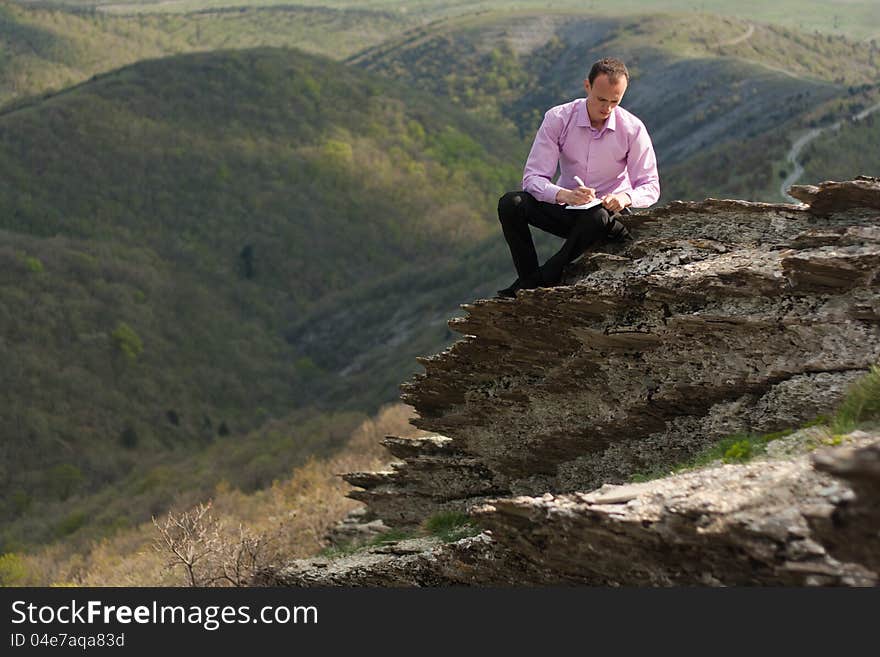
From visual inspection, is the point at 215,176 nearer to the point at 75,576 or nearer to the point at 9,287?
the point at 9,287

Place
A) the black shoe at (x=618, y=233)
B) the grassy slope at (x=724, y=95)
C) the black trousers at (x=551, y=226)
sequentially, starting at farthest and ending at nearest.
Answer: the grassy slope at (x=724, y=95), the black shoe at (x=618, y=233), the black trousers at (x=551, y=226)

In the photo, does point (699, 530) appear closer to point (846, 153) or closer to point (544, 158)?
point (544, 158)

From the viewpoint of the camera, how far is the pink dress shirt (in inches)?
385

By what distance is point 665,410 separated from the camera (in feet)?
31.8

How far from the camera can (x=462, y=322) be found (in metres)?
11.0

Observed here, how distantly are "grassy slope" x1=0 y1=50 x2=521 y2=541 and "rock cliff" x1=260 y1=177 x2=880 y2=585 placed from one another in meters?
43.5

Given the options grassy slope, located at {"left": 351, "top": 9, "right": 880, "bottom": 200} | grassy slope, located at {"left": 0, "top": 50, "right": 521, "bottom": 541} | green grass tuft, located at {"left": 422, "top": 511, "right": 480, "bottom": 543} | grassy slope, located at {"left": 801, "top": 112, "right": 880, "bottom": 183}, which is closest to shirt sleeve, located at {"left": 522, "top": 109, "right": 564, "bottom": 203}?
green grass tuft, located at {"left": 422, "top": 511, "right": 480, "bottom": 543}

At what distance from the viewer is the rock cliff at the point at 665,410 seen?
6.09 metres

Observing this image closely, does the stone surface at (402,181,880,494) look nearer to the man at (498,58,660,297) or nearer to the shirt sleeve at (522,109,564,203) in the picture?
the man at (498,58,660,297)

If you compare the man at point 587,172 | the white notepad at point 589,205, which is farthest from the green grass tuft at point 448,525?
the white notepad at point 589,205

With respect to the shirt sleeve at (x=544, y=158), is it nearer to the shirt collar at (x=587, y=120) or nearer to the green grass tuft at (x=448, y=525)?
the shirt collar at (x=587, y=120)

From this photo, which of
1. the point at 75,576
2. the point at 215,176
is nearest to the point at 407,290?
the point at 215,176

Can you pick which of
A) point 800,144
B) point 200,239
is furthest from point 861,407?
point 200,239

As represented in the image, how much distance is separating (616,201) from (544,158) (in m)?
0.85
